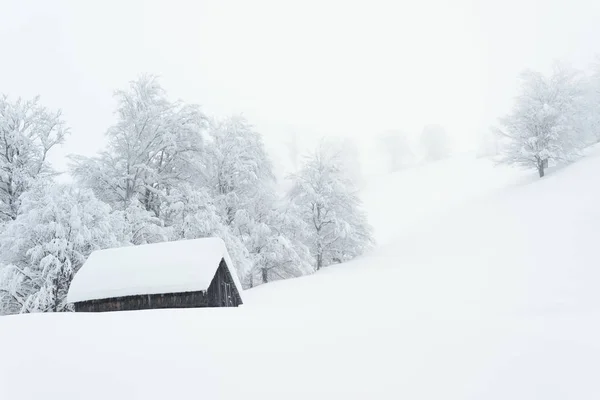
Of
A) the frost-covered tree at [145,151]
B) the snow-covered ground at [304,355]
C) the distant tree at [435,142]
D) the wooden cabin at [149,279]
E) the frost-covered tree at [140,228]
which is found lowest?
the snow-covered ground at [304,355]

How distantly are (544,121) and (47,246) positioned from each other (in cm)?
3109

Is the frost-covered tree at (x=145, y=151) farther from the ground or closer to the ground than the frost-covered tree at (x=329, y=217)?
farther from the ground

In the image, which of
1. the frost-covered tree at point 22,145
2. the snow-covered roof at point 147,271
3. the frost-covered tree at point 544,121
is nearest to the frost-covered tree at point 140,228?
the frost-covered tree at point 22,145

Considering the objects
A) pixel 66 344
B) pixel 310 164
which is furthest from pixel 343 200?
pixel 66 344

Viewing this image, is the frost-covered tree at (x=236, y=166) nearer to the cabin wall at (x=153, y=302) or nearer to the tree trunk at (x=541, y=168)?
the cabin wall at (x=153, y=302)

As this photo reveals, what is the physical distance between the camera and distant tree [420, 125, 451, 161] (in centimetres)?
7481

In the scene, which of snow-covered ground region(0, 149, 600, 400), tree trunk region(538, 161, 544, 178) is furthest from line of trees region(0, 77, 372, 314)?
tree trunk region(538, 161, 544, 178)

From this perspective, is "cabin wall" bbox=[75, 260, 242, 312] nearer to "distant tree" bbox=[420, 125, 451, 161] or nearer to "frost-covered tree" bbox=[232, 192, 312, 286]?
"frost-covered tree" bbox=[232, 192, 312, 286]

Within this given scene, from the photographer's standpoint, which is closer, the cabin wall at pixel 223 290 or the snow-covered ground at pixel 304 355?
the snow-covered ground at pixel 304 355

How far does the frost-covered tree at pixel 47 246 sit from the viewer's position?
14.1m

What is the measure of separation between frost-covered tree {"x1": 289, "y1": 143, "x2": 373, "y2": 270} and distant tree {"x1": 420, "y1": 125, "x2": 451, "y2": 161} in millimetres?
52824

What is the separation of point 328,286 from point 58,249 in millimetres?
10695

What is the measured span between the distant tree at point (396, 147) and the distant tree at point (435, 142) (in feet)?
10.4

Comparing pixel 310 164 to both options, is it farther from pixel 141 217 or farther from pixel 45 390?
pixel 45 390
